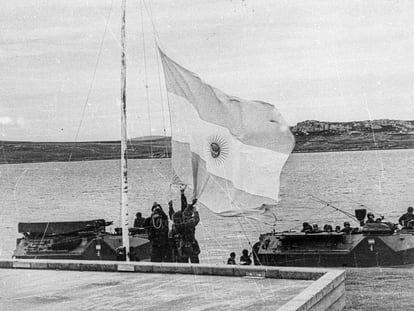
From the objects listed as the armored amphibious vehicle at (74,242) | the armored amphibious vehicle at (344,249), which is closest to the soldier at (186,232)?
the armored amphibious vehicle at (74,242)

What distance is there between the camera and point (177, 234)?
1823 centimetres

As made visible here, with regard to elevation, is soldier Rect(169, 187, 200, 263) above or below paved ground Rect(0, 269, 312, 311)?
above

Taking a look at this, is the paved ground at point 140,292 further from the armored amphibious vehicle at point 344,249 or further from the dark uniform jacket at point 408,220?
the dark uniform jacket at point 408,220

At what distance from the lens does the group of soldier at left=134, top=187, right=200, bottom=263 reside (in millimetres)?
17875

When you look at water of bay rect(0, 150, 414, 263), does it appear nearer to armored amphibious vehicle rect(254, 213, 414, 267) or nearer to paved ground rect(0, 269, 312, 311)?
armored amphibious vehicle rect(254, 213, 414, 267)

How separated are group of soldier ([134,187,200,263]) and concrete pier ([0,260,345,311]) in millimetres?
3519

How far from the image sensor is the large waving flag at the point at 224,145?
17.2m

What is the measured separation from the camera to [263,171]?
56.4 ft

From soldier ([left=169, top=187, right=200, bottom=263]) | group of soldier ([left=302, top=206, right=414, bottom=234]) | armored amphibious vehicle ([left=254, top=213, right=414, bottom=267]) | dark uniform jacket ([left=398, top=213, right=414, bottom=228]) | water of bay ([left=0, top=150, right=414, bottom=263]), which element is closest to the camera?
soldier ([left=169, top=187, right=200, bottom=263])

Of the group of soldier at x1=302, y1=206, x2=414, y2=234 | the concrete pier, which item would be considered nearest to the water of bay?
the group of soldier at x1=302, y1=206, x2=414, y2=234

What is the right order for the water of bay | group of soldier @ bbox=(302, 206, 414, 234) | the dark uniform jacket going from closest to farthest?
group of soldier @ bbox=(302, 206, 414, 234)
the dark uniform jacket
the water of bay

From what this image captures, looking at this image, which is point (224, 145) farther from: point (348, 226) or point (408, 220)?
point (408, 220)

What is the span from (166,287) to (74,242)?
438 inches

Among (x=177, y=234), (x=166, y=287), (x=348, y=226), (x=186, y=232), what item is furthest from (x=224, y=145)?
(x=348, y=226)
